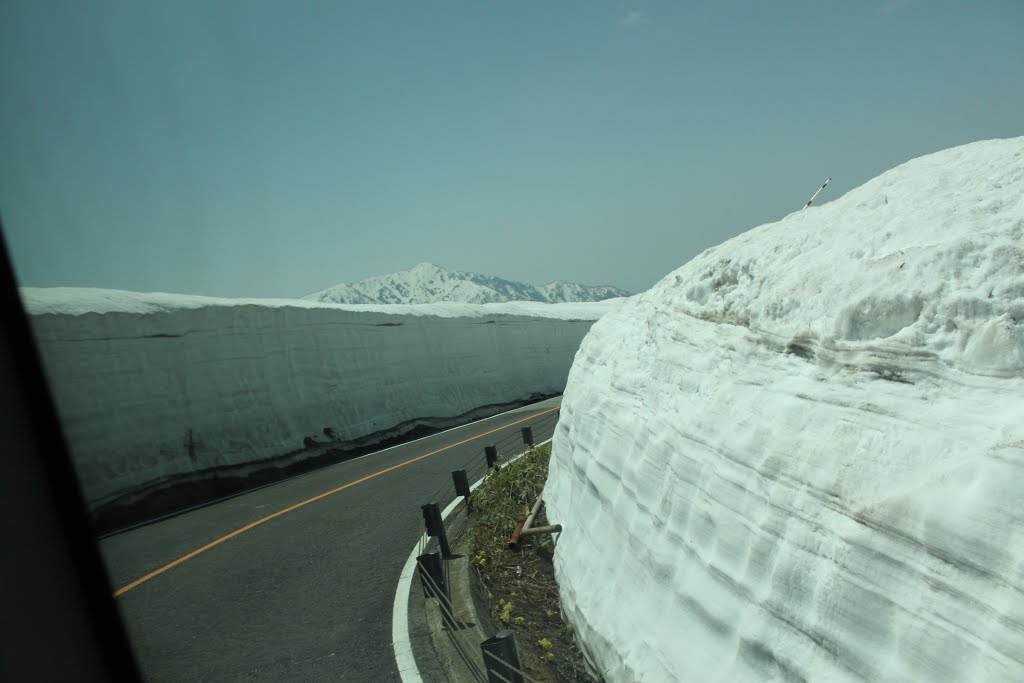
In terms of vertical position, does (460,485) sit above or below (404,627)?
above

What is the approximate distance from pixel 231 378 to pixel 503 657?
39.4 feet

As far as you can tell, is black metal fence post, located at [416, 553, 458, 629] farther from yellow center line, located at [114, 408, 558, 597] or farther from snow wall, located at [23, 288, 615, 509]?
snow wall, located at [23, 288, 615, 509]

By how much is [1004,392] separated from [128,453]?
1296 centimetres

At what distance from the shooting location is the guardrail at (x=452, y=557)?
4469 mm

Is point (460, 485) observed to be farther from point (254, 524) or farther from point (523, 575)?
point (254, 524)

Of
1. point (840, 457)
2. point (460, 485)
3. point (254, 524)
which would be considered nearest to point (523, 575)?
point (460, 485)

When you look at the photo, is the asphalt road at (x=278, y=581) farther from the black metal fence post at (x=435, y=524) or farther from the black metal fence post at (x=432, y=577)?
the black metal fence post at (x=435, y=524)

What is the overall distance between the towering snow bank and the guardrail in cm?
72

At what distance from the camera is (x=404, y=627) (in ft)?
21.2

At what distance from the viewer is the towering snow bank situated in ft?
8.39

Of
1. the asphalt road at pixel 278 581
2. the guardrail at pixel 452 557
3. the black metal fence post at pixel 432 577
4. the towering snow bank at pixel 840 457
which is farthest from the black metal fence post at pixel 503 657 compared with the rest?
the black metal fence post at pixel 432 577

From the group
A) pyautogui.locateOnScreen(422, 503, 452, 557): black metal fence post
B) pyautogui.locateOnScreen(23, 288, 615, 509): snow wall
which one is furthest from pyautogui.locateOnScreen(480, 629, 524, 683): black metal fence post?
pyautogui.locateOnScreen(23, 288, 615, 509): snow wall

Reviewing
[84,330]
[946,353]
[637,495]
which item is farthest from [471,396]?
[946,353]

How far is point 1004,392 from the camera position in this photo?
8.89ft
